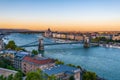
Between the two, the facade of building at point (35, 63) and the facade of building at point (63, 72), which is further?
the facade of building at point (35, 63)

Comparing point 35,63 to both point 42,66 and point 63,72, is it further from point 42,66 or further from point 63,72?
point 63,72

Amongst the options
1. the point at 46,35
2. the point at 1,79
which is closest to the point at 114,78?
the point at 1,79

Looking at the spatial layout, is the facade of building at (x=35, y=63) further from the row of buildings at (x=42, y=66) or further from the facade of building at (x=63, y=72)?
the facade of building at (x=63, y=72)

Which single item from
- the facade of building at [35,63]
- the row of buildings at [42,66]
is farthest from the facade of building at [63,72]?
the facade of building at [35,63]

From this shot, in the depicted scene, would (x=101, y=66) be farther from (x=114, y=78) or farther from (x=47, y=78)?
(x=47, y=78)

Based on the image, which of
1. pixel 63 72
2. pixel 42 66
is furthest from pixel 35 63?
pixel 63 72

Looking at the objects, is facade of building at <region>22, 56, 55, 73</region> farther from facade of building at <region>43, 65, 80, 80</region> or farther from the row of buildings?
facade of building at <region>43, 65, 80, 80</region>

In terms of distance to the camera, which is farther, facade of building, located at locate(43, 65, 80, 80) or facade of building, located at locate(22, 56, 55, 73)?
facade of building, located at locate(22, 56, 55, 73)

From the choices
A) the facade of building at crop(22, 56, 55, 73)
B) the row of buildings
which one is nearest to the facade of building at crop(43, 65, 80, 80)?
the row of buildings

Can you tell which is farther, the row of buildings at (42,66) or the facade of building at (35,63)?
the facade of building at (35,63)
